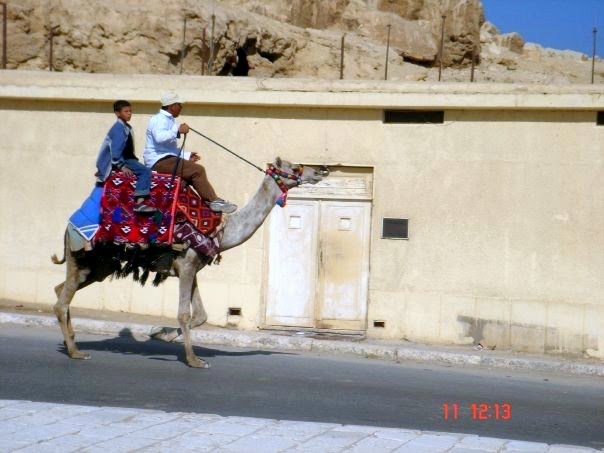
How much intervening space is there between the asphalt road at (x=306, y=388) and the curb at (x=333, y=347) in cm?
32

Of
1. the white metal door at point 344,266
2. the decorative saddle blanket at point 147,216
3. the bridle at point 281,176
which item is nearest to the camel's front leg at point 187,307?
the decorative saddle blanket at point 147,216

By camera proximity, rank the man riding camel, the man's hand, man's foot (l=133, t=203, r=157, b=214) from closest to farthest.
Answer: man's foot (l=133, t=203, r=157, b=214)
the man's hand
the man riding camel

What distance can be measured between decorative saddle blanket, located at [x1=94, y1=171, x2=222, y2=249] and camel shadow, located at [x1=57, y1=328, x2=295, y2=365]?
1618 millimetres

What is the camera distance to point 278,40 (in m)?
26.1

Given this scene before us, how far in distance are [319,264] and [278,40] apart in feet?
36.6

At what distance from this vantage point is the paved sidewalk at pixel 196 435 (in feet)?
24.8

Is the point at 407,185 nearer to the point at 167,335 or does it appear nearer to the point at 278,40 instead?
the point at 167,335

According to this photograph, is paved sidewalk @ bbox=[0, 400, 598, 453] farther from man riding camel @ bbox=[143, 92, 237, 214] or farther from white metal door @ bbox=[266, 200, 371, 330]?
white metal door @ bbox=[266, 200, 371, 330]

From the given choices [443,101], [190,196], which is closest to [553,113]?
[443,101]

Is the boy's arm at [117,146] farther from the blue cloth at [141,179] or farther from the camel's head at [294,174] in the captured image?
the camel's head at [294,174]

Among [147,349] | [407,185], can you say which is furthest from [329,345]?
[407,185]
